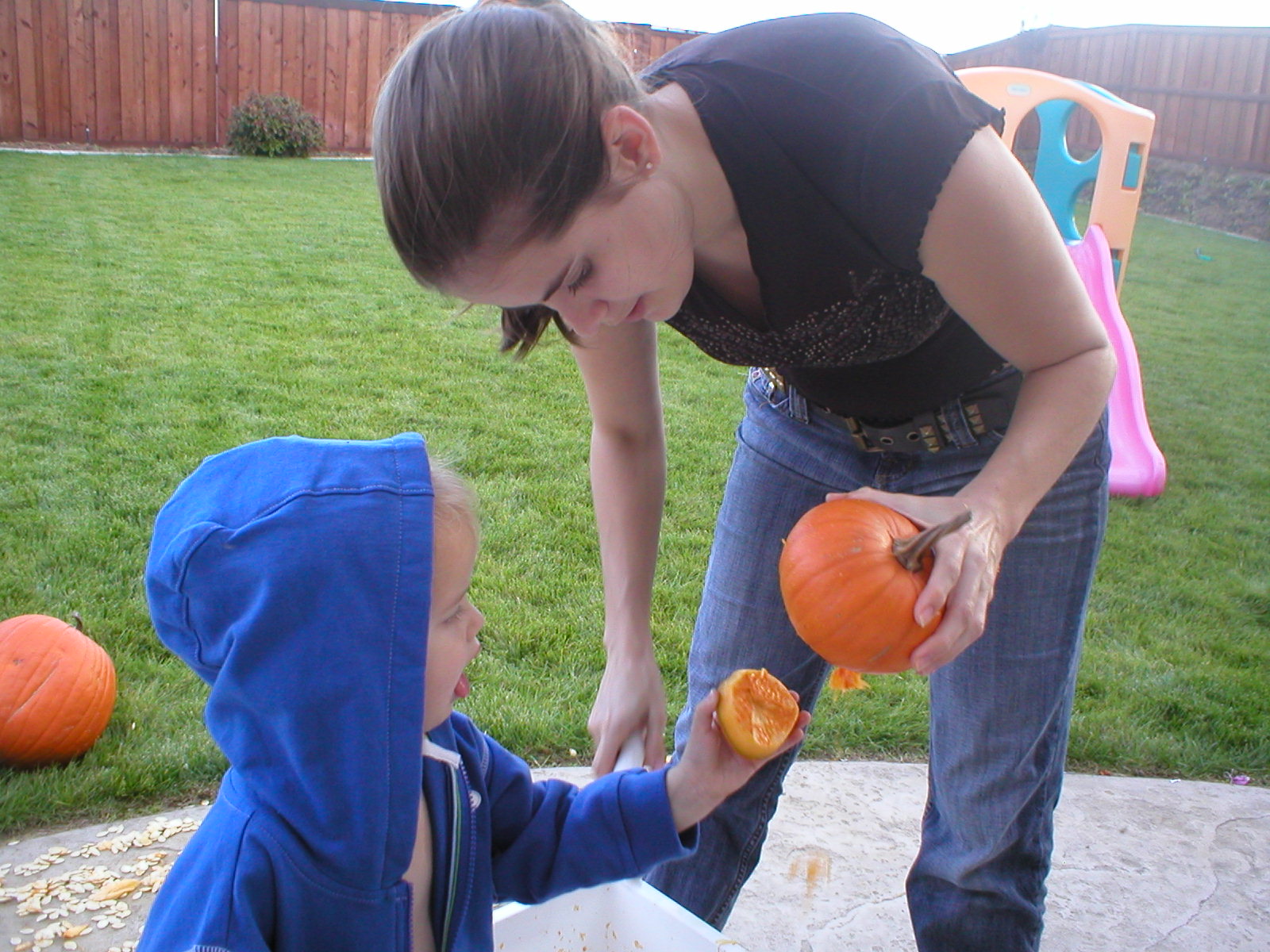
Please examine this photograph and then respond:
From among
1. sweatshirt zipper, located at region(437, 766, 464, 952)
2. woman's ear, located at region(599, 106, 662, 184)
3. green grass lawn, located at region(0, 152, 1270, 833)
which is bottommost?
green grass lawn, located at region(0, 152, 1270, 833)

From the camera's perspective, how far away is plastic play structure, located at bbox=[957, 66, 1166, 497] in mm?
5816

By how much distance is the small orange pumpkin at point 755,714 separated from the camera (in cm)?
156

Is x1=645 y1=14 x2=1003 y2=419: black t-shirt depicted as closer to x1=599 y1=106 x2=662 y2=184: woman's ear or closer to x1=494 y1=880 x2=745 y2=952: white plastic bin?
x1=599 y1=106 x2=662 y2=184: woman's ear

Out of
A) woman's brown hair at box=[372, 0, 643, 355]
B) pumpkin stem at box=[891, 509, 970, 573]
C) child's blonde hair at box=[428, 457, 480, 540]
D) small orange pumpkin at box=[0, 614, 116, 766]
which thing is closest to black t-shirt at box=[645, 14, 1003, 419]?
woman's brown hair at box=[372, 0, 643, 355]

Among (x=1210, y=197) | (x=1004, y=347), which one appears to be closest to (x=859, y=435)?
(x=1004, y=347)

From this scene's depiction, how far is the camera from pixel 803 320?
5.19ft

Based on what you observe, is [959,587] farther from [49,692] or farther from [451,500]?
[49,692]

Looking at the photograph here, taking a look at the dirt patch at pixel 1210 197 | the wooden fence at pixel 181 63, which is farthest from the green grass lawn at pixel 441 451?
the dirt patch at pixel 1210 197

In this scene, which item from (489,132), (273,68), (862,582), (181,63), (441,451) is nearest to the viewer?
(489,132)

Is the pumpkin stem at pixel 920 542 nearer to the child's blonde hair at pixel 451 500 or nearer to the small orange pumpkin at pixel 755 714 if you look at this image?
the small orange pumpkin at pixel 755 714

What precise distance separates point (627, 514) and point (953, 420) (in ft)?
2.00

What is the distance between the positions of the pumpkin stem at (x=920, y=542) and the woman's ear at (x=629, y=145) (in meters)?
0.56

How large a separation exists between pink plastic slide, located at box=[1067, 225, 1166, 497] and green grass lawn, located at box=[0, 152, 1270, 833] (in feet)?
0.50

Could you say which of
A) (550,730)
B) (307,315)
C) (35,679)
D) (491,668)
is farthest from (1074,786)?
(307,315)
